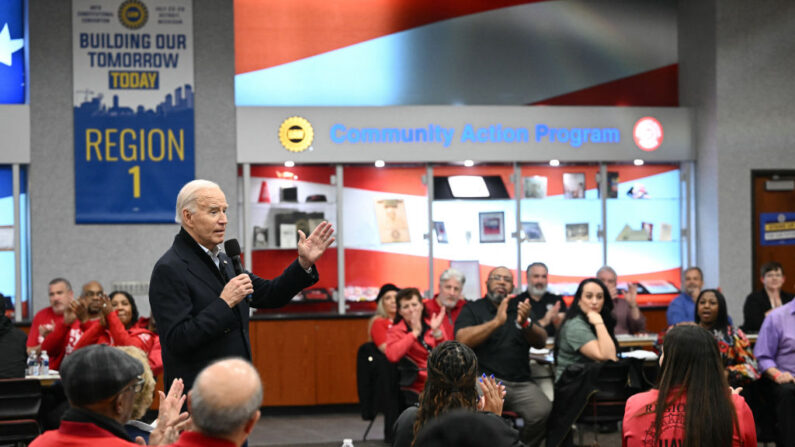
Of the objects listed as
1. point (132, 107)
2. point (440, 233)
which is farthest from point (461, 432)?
point (132, 107)

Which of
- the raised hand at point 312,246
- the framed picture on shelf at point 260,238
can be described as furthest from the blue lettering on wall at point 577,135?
the raised hand at point 312,246

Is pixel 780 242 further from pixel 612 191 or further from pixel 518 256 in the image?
pixel 518 256

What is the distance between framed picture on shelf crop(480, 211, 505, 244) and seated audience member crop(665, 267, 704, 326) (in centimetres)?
202

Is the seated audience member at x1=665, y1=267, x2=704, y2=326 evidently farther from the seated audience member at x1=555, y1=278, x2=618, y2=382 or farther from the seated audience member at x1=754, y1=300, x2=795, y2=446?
the seated audience member at x1=555, y1=278, x2=618, y2=382

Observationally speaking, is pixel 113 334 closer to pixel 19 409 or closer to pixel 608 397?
pixel 19 409

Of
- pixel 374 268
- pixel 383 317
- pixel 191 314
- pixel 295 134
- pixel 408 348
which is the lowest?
pixel 408 348

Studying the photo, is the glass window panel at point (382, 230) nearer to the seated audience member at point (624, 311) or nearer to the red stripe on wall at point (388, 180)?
the red stripe on wall at point (388, 180)

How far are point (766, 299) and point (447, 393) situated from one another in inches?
252

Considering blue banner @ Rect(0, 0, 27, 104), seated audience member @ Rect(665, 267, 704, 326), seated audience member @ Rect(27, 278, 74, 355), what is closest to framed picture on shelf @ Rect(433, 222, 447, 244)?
seated audience member @ Rect(665, 267, 704, 326)

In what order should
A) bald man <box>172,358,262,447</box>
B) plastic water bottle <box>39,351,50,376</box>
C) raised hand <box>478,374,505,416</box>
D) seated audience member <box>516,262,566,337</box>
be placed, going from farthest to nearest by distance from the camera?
seated audience member <box>516,262,566,337</box> → plastic water bottle <box>39,351,50,376</box> → raised hand <box>478,374,505,416</box> → bald man <box>172,358,262,447</box>

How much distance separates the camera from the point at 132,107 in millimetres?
9305

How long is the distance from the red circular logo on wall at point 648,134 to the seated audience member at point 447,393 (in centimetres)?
724

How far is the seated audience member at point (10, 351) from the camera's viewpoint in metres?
6.43

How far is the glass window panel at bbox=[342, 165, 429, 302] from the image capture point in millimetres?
9750
